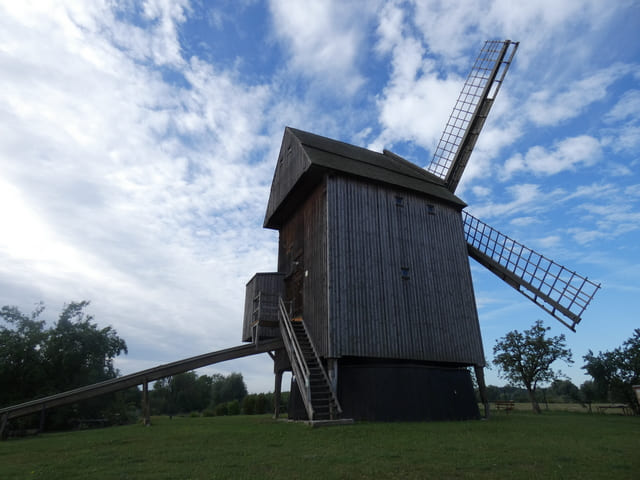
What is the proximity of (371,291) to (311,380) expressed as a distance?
12.3ft

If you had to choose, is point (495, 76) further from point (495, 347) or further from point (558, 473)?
point (495, 347)

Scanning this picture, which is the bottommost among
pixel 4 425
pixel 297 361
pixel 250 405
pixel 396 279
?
pixel 4 425

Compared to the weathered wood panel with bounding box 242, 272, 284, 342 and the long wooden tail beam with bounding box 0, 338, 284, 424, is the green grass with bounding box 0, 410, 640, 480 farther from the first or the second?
the weathered wood panel with bounding box 242, 272, 284, 342

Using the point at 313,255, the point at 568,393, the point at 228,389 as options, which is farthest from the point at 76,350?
the point at 568,393

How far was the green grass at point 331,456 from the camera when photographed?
525cm

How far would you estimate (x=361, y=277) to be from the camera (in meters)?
13.7

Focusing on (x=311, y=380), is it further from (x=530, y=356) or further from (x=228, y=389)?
(x=228, y=389)

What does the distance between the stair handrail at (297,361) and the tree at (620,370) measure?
30.4 m

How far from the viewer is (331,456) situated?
6270 millimetres

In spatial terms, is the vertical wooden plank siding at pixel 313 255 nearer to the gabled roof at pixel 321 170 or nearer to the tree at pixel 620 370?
the gabled roof at pixel 321 170

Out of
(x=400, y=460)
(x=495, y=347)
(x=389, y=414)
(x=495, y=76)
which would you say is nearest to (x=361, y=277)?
(x=389, y=414)

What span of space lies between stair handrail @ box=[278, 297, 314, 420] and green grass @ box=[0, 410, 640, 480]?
121 centimetres

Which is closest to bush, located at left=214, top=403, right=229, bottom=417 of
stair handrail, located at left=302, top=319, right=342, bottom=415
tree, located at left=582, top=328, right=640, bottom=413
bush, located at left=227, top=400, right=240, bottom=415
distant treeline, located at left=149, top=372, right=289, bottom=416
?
bush, located at left=227, top=400, right=240, bottom=415

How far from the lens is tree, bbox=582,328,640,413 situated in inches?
1232
